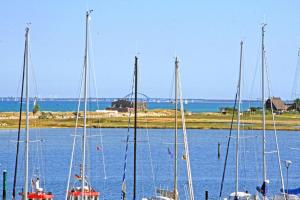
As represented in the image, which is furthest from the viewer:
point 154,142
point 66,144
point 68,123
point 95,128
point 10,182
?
point 68,123

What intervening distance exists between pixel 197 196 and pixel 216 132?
3689 inches

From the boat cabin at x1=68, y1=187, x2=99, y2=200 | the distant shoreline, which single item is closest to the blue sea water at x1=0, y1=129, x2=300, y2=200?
the boat cabin at x1=68, y1=187, x2=99, y2=200

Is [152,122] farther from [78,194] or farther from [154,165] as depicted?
[78,194]

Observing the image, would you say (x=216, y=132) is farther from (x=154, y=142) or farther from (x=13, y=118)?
(x=13, y=118)

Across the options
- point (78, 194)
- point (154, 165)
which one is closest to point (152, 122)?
point (154, 165)

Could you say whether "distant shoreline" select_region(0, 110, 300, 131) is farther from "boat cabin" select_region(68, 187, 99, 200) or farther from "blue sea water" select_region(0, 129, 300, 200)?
"boat cabin" select_region(68, 187, 99, 200)

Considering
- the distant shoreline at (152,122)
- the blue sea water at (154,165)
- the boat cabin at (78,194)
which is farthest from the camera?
the distant shoreline at (152,122)

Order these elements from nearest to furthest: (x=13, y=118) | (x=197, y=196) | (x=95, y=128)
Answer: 1. (x=197, y=196)
2. (x=95, y=128)
3. (x=13, y=118)

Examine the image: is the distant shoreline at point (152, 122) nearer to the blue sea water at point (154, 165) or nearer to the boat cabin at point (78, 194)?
the blue sea water at point (154, 165)

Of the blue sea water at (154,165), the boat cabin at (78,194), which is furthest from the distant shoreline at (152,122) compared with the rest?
the boat cabin at (78,194)

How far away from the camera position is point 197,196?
220 ft

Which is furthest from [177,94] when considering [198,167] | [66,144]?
[66,144]

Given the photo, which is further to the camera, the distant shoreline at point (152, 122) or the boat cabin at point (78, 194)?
the distant shoreline at point (152, 122)

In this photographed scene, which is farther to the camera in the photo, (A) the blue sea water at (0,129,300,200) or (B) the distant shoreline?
(B) the distant shoreline
